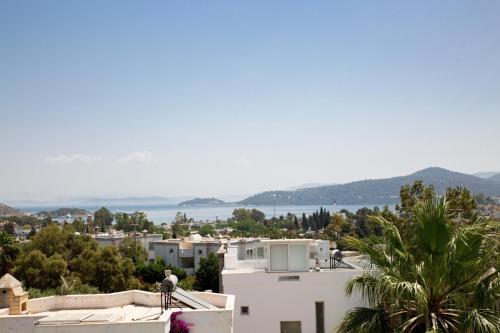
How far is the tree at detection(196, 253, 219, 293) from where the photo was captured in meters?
51.1

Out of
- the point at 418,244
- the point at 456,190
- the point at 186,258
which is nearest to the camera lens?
the point at 418,244

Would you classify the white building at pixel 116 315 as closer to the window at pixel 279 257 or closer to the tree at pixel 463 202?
A: the window at pixel 279 257

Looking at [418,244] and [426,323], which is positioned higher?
[418,244]

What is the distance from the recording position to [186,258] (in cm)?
7206

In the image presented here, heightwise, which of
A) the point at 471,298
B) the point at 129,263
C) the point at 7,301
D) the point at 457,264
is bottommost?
the point at 129,263

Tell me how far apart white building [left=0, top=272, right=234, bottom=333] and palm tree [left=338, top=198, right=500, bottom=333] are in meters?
3.44

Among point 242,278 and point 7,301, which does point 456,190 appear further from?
point 7,301

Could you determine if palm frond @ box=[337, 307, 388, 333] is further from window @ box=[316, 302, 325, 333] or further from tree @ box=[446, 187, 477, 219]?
tree @ box=[446, 187, 477, 219]

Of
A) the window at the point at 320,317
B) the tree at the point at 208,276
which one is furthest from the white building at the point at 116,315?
the tree at the point at 208,276

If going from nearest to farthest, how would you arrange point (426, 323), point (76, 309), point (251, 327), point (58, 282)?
point (426, 323)
point (76, 309)
point (251, 327)
point (58, 282)

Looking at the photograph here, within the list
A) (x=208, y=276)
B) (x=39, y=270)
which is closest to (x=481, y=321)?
(x=39, y=270)

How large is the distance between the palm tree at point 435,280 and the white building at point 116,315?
3.44 meters

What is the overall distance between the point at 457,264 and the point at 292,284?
8.46m

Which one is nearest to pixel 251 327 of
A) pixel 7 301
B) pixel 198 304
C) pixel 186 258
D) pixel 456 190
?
pixel 198 304
